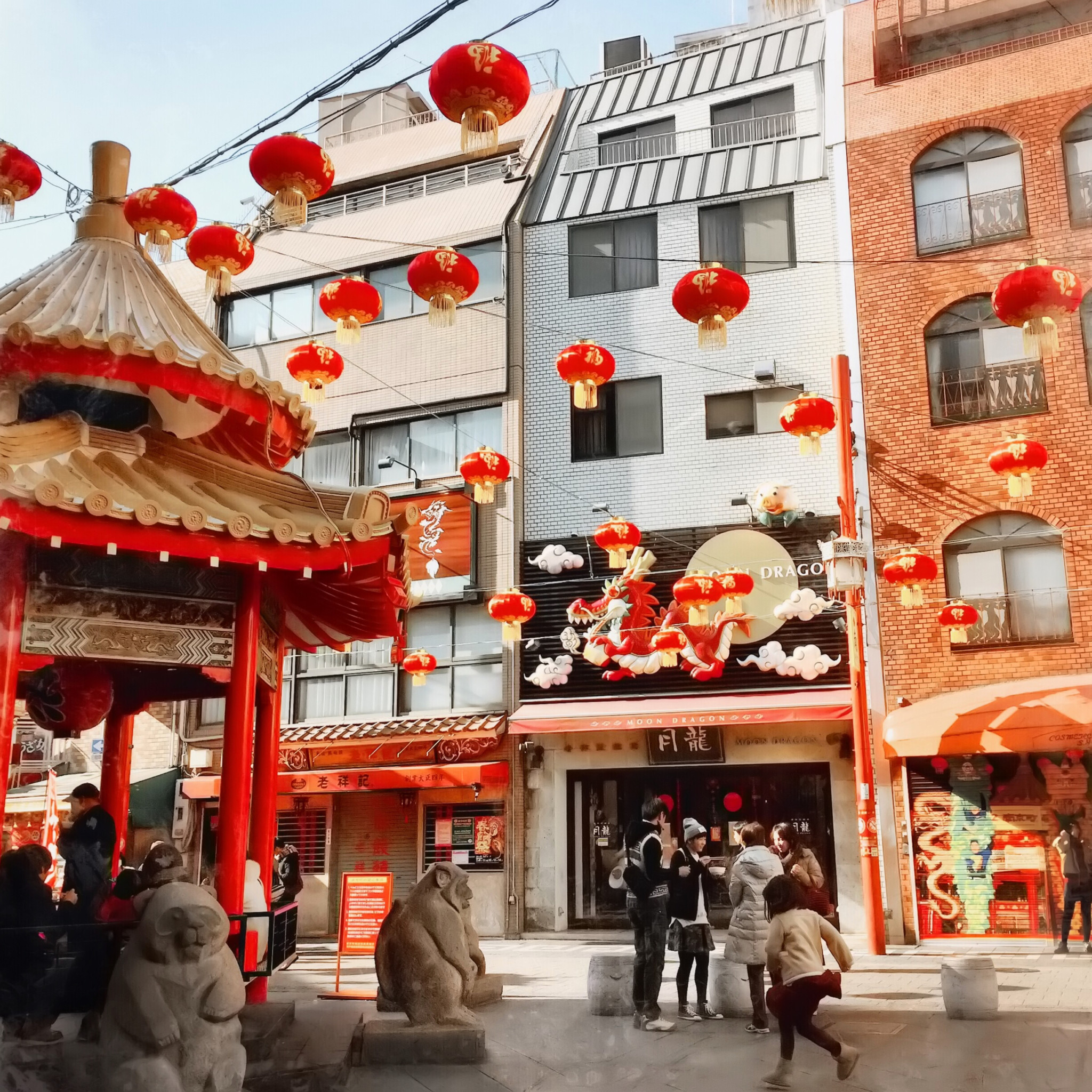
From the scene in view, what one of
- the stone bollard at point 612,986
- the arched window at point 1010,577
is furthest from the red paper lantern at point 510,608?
the stone bollard at point 612,986

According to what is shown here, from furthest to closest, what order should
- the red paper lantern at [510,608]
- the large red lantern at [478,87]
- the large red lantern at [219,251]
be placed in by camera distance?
the red paper lantern at [510,608] < the large red lantern at [219,251] < the large red lantern at [478,87]

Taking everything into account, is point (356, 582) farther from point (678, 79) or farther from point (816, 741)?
point (678, 79)

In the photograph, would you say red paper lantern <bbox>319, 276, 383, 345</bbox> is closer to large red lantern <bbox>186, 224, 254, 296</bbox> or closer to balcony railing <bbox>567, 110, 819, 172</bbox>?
large red lantern <bbox>186, 224, 254, 296</bbox>

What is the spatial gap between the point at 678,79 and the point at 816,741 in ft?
36.2

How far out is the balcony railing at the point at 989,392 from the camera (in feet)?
35.8

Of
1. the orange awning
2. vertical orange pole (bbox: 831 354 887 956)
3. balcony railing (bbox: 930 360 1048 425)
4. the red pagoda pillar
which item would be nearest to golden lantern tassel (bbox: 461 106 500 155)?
the red pagoda pillar

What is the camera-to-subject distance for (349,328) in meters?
8.72

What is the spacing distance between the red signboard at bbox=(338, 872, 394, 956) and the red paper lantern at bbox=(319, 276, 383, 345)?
4.79 m

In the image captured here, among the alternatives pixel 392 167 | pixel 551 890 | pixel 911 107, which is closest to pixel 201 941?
pixel 551 890

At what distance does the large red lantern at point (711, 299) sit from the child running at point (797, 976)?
4.05m

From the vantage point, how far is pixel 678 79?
59.7 feet

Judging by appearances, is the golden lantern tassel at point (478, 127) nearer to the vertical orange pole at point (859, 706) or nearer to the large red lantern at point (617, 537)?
the vertical orange pole at point (859, 706)

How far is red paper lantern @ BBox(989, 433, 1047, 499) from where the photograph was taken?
1012cm

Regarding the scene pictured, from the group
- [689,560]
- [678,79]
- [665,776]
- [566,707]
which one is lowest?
[665,776]
